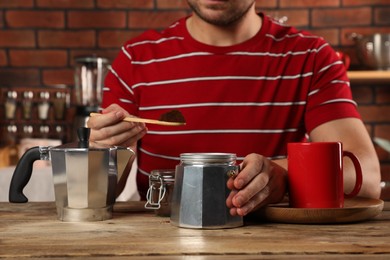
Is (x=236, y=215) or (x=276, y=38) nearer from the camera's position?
(x=236, y=215)

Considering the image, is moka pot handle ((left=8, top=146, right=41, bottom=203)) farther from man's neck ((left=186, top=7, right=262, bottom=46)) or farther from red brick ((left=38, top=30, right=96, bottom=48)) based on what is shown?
red brick ((left=38, top=30, right=96, bottom=48))

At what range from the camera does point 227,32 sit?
64.2 inches

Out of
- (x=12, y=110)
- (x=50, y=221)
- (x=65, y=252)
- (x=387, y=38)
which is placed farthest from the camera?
(x=12, y=110)

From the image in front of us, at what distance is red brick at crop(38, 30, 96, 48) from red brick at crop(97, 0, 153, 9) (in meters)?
0.15

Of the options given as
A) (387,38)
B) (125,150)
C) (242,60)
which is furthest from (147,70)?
(387,38)

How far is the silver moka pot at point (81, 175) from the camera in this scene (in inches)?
39.2

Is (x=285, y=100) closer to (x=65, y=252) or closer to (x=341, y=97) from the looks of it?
(x=341, y=97)

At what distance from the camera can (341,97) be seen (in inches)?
60.4

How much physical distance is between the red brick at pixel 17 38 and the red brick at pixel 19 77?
0.13 m

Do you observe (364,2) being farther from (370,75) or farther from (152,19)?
(152,19)

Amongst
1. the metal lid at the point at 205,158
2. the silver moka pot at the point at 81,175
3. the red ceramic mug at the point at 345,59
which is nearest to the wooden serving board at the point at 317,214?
the metal lid at the point at 205,158

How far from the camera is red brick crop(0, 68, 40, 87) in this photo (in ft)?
10.4

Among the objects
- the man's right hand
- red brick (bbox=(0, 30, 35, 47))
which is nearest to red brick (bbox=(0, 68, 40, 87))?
red brick (bbox=(0, 30, 35, 47))

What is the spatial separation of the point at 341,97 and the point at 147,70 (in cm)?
49
